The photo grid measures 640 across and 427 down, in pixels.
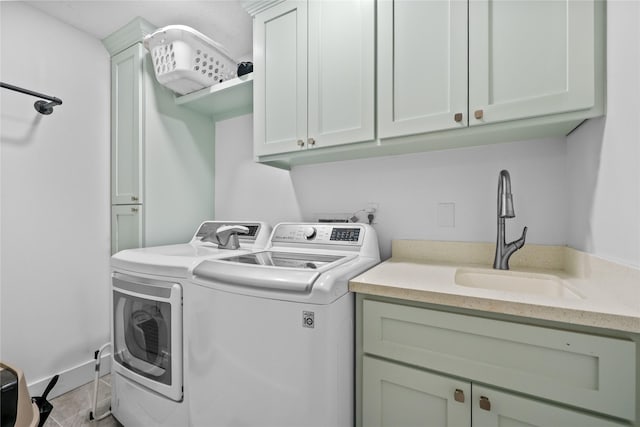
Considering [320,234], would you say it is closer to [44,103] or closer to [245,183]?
[245,183]

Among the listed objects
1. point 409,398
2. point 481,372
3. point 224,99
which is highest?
point 224,99

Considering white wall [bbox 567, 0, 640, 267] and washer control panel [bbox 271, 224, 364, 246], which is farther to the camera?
washer control panel [bbox 271, 224, 364, 246]

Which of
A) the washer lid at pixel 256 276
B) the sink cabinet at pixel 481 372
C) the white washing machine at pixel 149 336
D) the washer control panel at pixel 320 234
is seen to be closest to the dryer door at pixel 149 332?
the white washing machine at pixel 149 336

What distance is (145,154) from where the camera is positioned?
191cm

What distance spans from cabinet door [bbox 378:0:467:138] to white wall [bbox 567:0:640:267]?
1.40ft

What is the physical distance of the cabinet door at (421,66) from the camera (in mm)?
1127

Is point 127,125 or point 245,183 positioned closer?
point 127,125

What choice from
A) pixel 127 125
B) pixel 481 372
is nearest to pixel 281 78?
pixel 127 125

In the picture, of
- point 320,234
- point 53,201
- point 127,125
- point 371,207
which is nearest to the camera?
point 320,234

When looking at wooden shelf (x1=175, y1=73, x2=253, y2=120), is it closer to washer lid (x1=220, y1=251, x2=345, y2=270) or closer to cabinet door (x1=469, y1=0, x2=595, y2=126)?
washer lid (x1=220, y1=251, x2=345, y2=270)

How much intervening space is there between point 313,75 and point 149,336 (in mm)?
1584

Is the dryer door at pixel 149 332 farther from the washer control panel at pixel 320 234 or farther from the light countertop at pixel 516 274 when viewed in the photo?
the light countertop at pixel 516 274

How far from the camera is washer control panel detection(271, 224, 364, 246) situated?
Result: 4.92ft

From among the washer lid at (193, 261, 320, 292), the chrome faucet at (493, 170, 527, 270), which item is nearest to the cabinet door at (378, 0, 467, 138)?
the chrome faucet at (493, 170, 527, 270)
